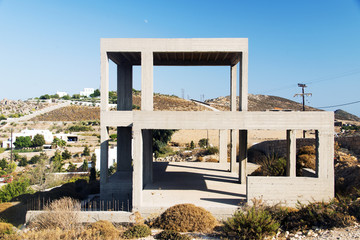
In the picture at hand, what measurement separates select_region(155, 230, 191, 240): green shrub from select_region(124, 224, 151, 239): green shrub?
411 millimetres

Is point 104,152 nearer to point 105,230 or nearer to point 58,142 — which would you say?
point 105,230

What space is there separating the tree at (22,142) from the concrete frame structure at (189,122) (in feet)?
146

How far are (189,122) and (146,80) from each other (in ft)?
10.2

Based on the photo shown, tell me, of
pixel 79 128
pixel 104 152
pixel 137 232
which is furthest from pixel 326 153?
pixel 79 128

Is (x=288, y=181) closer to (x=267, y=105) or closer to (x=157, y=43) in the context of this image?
(x=157, y=43)

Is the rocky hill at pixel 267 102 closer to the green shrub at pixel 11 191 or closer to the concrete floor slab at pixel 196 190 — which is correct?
the concrete floor slab at pixel 196 190

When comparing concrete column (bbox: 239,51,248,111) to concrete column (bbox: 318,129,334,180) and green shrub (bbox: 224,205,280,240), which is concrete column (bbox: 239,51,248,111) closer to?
concrete column (bbox: 318,129,334,180)

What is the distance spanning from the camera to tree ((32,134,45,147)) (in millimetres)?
51938

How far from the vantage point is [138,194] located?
428 inches

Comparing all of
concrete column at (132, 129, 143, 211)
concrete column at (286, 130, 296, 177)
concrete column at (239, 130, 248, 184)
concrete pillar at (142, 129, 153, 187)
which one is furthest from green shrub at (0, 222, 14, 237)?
concrete column at (286, 130, 296, 177)

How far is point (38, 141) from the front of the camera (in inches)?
2042

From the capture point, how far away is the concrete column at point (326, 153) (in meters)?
11.0

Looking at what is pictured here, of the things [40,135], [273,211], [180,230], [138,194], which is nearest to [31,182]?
[138,194]

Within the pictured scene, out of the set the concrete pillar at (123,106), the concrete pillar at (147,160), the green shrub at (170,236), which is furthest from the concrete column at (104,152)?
the green shrub at (170,236)
